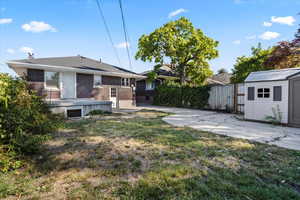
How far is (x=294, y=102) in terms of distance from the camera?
5.61 metres

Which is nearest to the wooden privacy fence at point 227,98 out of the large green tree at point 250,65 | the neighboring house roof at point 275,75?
the neighboring house roof at point 275,75

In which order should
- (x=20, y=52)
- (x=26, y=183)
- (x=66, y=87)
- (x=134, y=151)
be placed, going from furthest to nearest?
(x=20, y=52) → (x=66, y=87) → (x=134, y=151) → (x=26, y=183)

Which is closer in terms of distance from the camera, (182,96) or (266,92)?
(266,92)

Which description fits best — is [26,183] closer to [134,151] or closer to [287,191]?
[134,151]

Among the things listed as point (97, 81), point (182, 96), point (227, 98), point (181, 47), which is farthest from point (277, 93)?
point (97, 81)

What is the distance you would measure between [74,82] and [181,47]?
1027 cm

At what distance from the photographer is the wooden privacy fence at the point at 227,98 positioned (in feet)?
A: 30.1

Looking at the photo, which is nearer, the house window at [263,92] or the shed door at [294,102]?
the shed door at [294,102]

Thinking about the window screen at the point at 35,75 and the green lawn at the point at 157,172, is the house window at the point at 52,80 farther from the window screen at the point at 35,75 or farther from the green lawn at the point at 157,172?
the green lawn at the point at 157,172

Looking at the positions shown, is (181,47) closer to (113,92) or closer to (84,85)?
(113,92)

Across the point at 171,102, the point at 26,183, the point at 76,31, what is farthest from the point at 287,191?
the point at 171,102

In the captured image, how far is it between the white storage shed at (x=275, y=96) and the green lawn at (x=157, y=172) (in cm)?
362

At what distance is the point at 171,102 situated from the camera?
1499 cm

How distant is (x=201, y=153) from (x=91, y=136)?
300 cm
